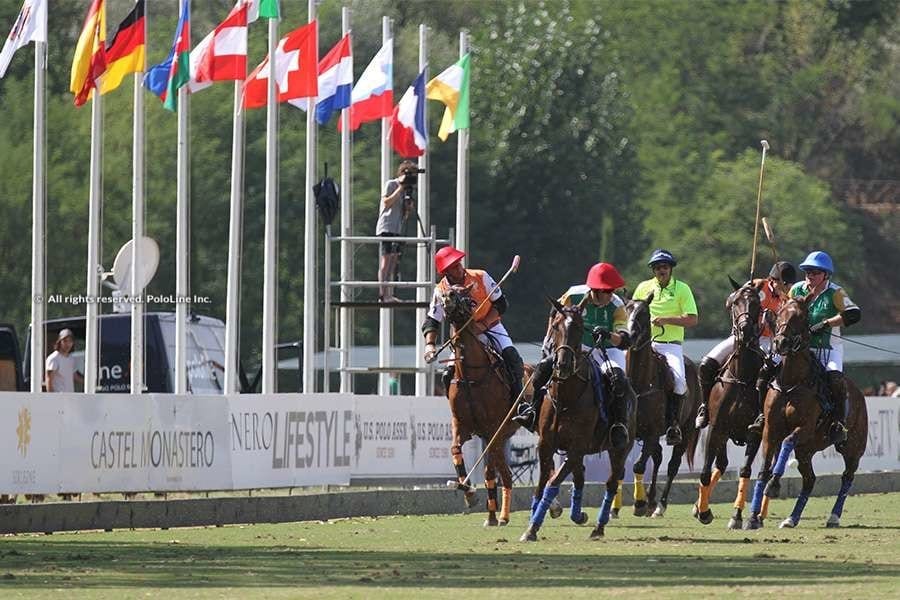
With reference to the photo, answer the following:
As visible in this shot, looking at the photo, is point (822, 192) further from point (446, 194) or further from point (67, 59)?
point (67, 59)

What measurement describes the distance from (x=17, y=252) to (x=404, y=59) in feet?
49.0

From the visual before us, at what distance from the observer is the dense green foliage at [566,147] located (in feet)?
207

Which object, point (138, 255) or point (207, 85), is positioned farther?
point (207, 85)

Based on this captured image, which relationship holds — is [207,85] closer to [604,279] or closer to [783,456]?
[604,279]

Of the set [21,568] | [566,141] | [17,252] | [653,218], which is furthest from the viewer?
[653,218]

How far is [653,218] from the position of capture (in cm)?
8225

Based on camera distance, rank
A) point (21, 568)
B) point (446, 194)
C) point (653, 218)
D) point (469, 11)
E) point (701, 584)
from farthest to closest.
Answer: point (469, 11)
point (653, 218)
point (446, 194)
point (21, 568)
point (701, 584)

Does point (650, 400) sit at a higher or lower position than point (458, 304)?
lower

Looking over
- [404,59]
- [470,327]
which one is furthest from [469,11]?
[470,327]

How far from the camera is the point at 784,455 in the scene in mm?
19484

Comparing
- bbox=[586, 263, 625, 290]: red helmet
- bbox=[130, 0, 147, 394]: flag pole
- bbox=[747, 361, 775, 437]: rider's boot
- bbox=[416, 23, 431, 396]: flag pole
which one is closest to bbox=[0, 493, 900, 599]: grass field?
bbox=[747, 361, 775, 437]: rider's boot

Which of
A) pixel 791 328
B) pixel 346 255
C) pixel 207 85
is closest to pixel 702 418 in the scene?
pixel 791 328

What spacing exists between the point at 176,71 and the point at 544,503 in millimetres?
14258

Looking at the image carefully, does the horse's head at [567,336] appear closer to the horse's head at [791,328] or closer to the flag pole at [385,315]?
the horse's head at [791,328]
